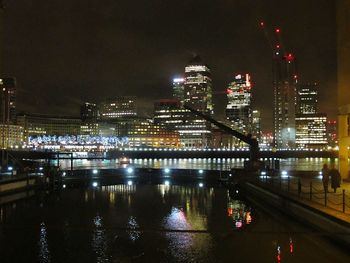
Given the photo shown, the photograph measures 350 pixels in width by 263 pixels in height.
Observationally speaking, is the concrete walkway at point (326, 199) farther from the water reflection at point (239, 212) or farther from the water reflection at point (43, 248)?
the water reflection at point (43, 248)

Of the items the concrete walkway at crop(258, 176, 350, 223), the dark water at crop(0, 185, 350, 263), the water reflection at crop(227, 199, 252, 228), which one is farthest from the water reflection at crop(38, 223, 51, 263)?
the concrete walkway at crop(258, 176, 350, 223)

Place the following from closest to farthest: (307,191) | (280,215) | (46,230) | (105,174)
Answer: (46,230) < (280,215) < (307,191) < (105,174)

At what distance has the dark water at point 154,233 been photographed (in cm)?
1798

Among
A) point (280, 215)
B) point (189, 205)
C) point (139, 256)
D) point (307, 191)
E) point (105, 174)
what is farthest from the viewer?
point (105, 174)

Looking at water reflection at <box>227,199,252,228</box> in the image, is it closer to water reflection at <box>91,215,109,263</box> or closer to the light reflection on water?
water reflection at <box>91,215,109,263</box>

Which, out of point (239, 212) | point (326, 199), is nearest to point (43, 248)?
point (326, 199)

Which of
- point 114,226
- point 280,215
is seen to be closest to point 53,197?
point 114,226

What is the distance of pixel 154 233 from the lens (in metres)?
22.5

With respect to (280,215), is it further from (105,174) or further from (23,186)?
(105,174)

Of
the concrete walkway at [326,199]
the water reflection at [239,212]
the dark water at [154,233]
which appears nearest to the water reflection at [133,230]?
the dark water at [154,233]

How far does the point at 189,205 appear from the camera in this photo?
1305 inches

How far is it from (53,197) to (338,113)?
80.7ft

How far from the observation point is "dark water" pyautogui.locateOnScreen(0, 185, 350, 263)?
59.0ft

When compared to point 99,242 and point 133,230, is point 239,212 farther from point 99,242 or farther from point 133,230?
point 99,242
